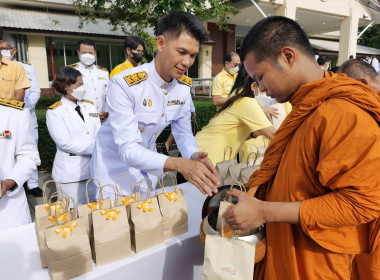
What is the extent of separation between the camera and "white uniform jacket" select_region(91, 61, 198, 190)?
1623mm

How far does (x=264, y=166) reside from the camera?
1.21 meters

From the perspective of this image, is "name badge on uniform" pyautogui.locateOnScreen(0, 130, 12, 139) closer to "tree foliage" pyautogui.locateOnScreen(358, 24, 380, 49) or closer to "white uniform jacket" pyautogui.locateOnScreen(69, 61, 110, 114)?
"white uniform jacket" pyautogui.locateOnScreen(69, 61, 110, 114)

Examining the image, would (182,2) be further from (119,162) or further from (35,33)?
(35,33)

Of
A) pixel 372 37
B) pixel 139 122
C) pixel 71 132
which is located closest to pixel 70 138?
pixel 71 132

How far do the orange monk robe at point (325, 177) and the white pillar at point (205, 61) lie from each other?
14.4m

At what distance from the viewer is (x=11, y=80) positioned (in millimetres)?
3285

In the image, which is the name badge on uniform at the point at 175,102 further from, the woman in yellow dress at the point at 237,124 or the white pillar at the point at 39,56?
the white pillar at the point at 39,56

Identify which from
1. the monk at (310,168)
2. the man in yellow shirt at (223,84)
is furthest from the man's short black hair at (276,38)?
the man in yellow shirt at (223,84)

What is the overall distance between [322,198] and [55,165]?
271 centimetres

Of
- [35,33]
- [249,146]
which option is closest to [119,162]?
[249,146]

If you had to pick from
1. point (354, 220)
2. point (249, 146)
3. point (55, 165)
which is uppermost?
point (354, 220)

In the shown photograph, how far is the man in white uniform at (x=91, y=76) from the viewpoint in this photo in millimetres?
4406

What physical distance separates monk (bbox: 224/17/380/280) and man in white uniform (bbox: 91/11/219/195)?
36 centimetres

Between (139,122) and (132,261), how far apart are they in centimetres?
83
